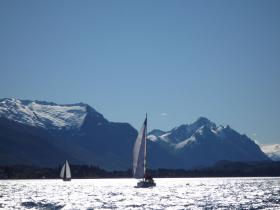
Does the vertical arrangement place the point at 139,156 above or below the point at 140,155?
below

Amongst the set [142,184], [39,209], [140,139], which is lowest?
[39,209]

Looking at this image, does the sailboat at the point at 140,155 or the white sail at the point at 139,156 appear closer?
the sailboat at the point at 140,155

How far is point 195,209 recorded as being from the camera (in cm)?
10956

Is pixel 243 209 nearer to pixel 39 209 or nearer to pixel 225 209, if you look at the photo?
pixel 225 209

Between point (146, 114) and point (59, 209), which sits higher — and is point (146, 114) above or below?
above

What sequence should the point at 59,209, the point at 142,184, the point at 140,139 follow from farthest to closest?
the point at 142,184 → the point at 140,139 → the point at 59,209

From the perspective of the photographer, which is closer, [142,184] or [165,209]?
[165,209]

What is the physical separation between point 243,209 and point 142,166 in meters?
65.7

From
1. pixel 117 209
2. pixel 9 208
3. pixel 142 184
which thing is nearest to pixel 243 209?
pixel 117 209

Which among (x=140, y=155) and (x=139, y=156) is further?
(x=140, y=155)

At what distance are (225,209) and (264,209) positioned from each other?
739 cm

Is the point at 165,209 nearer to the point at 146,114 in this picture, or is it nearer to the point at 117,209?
the point at 117,209

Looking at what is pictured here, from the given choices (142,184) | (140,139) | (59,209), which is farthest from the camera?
(142,184)

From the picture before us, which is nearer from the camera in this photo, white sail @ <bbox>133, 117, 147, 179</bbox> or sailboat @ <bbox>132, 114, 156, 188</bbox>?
sailboat @ <bbox>132, 114, 156, 188</bbox>
